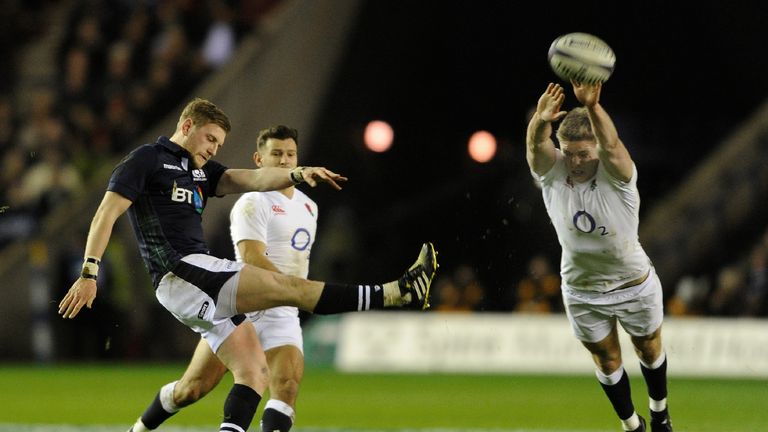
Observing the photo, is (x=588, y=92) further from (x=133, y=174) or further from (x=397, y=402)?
(x=397, y=402)

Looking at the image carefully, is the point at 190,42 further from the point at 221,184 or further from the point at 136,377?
the point at 221,184

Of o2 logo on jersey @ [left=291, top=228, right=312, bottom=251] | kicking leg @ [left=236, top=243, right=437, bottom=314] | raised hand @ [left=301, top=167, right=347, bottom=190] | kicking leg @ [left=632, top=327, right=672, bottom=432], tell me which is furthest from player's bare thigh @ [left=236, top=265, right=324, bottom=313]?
kicking leg @ [left=632, top=327, right=672, bottom=432]

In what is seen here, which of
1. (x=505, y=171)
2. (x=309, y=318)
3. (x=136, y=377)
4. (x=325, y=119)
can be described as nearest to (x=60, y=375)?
(x=136, y=377)

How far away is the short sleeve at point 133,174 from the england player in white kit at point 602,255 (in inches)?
102

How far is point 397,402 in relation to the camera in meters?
15.5

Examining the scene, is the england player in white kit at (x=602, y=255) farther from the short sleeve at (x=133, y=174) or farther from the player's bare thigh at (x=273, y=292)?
the short sleeve at (x=133, y=174)

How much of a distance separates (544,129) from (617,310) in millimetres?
1558

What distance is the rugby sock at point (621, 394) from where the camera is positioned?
9922 millimetres

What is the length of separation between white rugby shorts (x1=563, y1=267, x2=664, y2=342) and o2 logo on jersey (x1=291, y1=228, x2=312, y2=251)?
6.43ft

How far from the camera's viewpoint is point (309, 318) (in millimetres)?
20938

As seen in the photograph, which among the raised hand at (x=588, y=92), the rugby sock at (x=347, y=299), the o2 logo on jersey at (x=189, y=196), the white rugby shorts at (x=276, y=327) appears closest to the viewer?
the rugby sock at (x=347, y=299)

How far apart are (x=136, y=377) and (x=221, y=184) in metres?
9.81

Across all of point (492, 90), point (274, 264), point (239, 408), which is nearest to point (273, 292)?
point (239, 408)

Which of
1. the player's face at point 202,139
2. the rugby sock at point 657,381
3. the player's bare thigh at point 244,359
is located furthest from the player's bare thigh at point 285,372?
the rugby sock at point 657,381
